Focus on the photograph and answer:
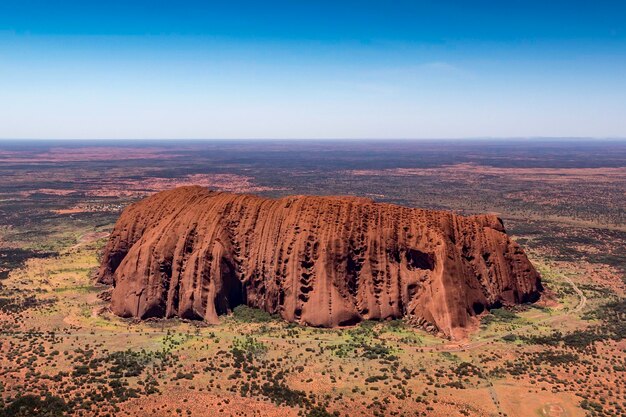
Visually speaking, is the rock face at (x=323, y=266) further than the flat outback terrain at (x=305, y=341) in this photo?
Yes

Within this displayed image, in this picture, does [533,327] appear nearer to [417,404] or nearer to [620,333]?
[620,333]

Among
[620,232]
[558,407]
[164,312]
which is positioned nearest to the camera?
[558,407]

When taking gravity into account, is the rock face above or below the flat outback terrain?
above

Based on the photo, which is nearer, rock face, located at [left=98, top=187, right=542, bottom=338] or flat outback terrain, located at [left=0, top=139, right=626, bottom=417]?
flat outback terrain, located at [left=0, top=139, right=626, bottom=417]

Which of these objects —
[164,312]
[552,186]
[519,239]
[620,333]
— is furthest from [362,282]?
[552,186]

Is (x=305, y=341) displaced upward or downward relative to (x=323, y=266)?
downward

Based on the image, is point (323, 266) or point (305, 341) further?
point (323, 266)

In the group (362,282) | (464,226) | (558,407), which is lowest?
(558,407)

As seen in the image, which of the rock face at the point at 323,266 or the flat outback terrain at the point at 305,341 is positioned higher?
the rock face at the point at 323,266
